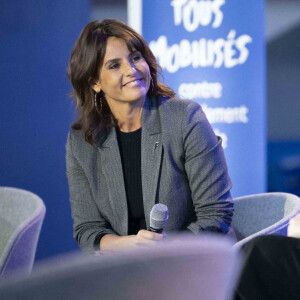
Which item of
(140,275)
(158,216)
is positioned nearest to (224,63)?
(158,216)

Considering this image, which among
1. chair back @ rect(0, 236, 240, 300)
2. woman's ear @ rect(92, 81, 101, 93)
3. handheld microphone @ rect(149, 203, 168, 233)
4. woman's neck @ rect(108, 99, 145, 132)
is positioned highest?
woman's ear @ rect(92, 81, 101, 93)

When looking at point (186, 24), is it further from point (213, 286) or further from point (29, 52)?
point (213, 286)

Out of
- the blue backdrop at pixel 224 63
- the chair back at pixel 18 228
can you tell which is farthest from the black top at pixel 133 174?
the blue backdrop at pixel 224 63

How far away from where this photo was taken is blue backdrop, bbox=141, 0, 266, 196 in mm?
3232

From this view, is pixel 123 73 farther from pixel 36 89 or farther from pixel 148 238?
pixel 36 89

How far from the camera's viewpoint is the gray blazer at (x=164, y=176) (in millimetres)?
1956

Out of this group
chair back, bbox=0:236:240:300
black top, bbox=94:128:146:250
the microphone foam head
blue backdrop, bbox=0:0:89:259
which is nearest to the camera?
chair back, bbox=0:236:240:300

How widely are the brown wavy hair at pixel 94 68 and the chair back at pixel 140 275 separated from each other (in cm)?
143

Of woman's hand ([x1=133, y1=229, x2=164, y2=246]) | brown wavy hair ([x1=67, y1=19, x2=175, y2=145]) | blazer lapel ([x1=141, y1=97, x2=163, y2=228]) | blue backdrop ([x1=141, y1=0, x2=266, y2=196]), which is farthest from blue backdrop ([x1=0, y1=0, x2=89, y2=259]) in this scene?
woman's hand ([x1=133, y1=229, x2=164, y2=246])

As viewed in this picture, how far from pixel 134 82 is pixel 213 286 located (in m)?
1.34

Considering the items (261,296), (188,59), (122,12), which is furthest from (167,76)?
(261,296)

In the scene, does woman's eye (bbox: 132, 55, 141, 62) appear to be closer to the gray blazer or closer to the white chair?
the gray blazer

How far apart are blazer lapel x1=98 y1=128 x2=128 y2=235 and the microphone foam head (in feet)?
1.44

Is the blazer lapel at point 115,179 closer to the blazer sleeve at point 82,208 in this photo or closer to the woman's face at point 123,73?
the blazer sleeve at point 82,208
